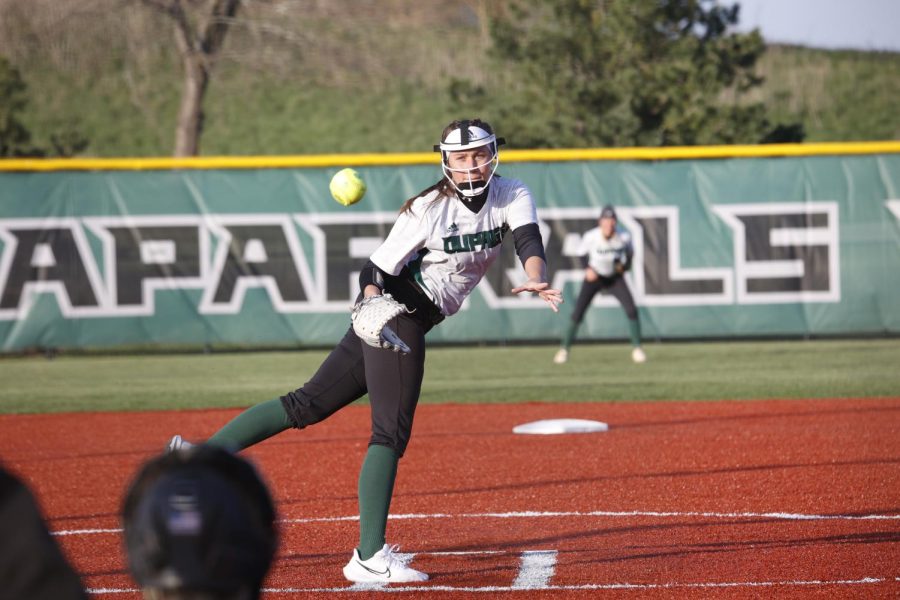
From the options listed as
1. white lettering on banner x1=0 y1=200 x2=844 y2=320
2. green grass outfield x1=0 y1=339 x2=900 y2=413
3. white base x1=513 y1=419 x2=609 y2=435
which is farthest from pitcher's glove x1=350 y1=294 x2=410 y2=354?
white lettering on banner x1=0 y1=200 x2=844 y2=320

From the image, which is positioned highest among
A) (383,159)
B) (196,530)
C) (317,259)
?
(196,530)

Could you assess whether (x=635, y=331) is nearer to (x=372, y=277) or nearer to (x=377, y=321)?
(x=372, y=277)

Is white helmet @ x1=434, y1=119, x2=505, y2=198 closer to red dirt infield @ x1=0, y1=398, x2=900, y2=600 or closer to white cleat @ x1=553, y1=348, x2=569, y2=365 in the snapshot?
red dirt infield @ x1=0, y1=398, x2=900, y2=600

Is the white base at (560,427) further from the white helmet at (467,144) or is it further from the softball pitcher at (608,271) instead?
the softball pitcher at (608,271)

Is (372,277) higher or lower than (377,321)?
higher

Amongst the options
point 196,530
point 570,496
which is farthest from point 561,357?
point 196,530

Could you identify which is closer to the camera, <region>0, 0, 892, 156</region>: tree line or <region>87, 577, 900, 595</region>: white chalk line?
<region>87, 577, 900, 595</region>: white chalk line

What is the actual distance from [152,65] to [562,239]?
92.4ft

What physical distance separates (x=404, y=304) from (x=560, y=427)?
473cm

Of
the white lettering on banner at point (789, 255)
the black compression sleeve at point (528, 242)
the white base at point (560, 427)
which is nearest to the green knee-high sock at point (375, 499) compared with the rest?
the black compression sleeve at point (528, 242)

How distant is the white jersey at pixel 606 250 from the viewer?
15828 mm

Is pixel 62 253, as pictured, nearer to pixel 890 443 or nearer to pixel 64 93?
pixel 890 443

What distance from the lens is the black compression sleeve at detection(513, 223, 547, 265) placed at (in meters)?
5.34

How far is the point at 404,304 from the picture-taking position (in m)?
5.38
